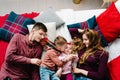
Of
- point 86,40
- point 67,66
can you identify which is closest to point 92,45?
point 86,40

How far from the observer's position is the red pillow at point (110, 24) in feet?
8.70

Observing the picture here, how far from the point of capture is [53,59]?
2.37 m

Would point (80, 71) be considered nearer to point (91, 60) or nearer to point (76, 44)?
point (91, 60)

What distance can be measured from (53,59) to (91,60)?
0.34m

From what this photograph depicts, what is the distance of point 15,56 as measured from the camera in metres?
2.38

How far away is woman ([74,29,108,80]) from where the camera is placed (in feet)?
7.78

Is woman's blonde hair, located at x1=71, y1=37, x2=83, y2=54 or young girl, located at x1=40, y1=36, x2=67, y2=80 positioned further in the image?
woman's blonde hair, located at x1=71, y1=37, x2=83, y2=54

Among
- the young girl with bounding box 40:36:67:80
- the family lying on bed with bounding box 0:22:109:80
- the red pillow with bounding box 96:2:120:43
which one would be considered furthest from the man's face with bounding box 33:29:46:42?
the red pillow with bounding box 96:2:120:43

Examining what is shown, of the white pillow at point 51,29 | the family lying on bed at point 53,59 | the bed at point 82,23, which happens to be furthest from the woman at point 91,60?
the white pillow at point 51,29

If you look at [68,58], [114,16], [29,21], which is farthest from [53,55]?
[114,16]

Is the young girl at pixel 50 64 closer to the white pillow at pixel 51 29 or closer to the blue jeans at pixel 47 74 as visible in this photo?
the blue jeans at pixel 47 74

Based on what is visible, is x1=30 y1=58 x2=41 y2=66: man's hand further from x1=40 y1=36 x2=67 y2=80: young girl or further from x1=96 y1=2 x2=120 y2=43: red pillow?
x1=96 y1=2 x2=120 y2=43: red pillow

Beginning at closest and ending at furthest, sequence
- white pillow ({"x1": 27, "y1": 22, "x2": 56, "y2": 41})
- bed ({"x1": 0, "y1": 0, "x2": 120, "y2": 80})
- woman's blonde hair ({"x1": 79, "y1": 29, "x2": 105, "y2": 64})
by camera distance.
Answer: woman's blonde hair ({"x1": 79, "y1": 29, "x2": 105, "y2": 64}), bed ({"x1": 0, "y1": 0, "x2": 120, "y2": 80}), white pillow ({"x1": 27, "y1": 22, "x2": 56, "y2": 41})

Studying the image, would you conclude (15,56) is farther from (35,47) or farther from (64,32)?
(64,32)
